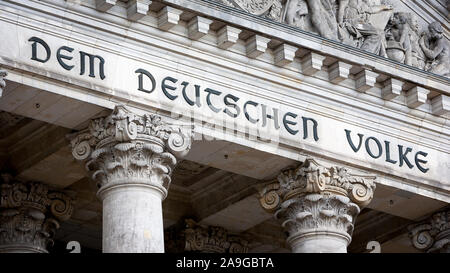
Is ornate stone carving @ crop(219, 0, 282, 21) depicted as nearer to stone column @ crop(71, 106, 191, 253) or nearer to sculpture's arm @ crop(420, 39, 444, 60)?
stone column @ crop(71, 106, 191, 253)

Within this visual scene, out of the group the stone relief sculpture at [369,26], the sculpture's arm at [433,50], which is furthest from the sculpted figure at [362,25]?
the sculpture's arm at [433,50]

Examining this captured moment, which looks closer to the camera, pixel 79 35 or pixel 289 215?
pixel 79 35

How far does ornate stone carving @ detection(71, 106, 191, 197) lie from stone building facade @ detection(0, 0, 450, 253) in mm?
26

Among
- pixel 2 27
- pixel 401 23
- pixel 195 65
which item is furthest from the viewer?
pixel 401 23

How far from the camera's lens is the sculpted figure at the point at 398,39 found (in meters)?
32.0

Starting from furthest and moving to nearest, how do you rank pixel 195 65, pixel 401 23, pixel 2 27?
pixel 401 23 < pixel 195 65 < pixel 2 27

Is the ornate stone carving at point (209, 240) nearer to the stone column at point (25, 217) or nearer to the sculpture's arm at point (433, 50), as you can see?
the stone column at point (25, 217)

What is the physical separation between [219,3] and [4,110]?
4.73 meters

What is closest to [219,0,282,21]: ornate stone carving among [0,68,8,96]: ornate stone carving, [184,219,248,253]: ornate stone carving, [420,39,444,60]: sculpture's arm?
[420,39,444,60]: sculpture's arm

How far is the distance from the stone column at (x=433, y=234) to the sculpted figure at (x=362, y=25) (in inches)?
145

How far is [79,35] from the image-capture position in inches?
1067

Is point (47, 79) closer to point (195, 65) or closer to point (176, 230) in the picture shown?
point (195, 65)

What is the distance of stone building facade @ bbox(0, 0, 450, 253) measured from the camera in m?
26.9

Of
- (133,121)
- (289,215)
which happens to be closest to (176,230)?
(289,215)
